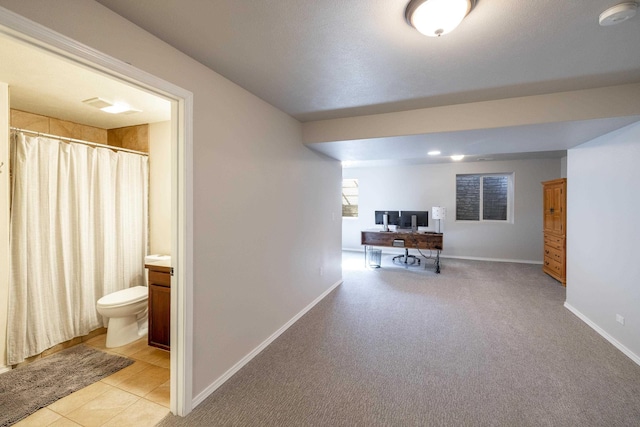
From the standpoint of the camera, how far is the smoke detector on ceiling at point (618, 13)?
127 cm

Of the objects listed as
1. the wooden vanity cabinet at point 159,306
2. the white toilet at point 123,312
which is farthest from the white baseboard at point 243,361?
the white toilet at point 123,312

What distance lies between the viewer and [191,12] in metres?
1.36

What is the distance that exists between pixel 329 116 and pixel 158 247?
99.7 inches

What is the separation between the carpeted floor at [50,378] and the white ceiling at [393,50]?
255 cm

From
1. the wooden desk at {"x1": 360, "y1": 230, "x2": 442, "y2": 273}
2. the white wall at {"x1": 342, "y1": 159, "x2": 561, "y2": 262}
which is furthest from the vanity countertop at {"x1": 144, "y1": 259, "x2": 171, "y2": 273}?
the white wall at {"x1": 342, "y1": 159, "x2": 561, "y2": 262}

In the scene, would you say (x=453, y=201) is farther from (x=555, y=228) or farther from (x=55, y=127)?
(x=55, y=127)

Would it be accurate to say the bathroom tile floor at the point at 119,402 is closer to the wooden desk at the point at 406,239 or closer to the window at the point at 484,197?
the wooden desk at the point at 406,239

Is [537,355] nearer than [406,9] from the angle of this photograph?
No

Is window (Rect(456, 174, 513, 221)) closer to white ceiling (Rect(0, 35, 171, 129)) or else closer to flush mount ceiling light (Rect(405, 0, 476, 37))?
flush mount ceiling light (Rect(405, 0, 476, 37))

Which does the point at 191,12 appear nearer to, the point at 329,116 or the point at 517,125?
the point at 329,116

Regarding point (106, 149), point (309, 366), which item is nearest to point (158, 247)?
point (106, 149)

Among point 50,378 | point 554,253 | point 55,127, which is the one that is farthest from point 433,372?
point 55,127

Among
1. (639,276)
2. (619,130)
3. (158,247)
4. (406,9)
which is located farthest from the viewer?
(158,247)

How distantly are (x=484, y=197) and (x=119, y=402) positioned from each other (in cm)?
725
